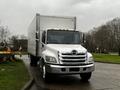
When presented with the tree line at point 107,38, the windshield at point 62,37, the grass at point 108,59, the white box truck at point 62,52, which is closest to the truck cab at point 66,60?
the white box truck at point 62,52

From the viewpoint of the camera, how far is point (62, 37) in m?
13.4

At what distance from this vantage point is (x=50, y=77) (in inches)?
490

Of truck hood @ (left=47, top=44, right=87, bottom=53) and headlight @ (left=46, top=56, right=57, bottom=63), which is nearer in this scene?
headlight @ (left=46, top=56, right=57, bottom=63)

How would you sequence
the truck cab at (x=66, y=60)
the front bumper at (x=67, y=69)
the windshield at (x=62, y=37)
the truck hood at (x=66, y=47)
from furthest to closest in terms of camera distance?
the windshield at (x=62, y=37) < the truck hood at (x=66, y=47) < the truck cab at (x=66, y=60) < the front bumper at (x=67, y=69)

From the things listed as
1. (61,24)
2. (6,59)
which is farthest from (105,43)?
(61,24)

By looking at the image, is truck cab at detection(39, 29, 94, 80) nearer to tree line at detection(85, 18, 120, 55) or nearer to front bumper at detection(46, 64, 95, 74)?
front bumper at detection(46, 64, 95, 74)

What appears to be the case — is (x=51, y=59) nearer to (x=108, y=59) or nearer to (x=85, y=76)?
(x=85, y=76)

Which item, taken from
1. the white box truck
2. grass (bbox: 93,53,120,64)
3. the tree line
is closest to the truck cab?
the white box truck

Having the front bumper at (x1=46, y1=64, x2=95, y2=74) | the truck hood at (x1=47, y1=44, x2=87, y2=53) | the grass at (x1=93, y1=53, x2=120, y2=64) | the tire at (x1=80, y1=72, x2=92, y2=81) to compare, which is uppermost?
the truck hood at (x1=47, y1=44, x2=87, y2=53)

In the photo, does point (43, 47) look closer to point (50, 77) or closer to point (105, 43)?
point (50, 77)

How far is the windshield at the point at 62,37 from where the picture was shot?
1327cm

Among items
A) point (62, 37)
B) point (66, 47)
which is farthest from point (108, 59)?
point (66, 47)

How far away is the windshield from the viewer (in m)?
13.3

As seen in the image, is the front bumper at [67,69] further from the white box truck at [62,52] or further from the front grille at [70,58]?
the front grille at [70,58]
